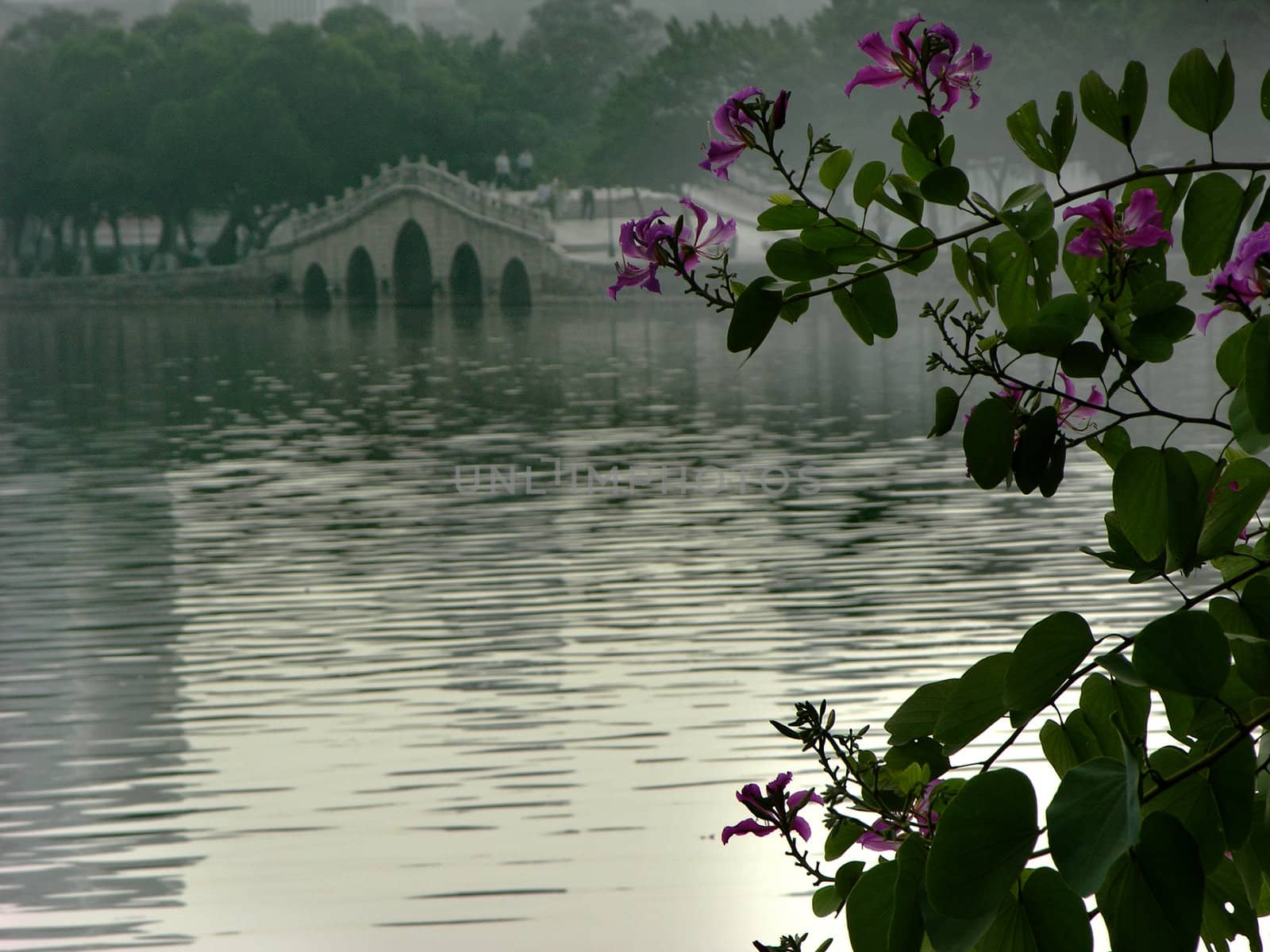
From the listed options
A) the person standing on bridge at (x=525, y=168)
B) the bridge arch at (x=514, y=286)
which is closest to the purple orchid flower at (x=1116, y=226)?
the bridge arch at (x=514, y=286)

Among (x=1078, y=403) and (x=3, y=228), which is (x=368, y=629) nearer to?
(x=1078, y=403)

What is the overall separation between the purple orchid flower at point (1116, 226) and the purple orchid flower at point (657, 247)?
274 millimetres

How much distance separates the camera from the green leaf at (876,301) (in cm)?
143

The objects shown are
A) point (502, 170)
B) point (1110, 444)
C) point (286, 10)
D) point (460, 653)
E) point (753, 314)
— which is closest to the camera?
point (753, 314)

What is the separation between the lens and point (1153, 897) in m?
1.10

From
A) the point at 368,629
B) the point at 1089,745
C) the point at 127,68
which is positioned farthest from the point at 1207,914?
the point at 127,68

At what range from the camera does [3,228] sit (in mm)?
72875

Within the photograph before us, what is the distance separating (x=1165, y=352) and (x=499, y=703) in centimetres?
594

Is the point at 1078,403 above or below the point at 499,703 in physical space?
above

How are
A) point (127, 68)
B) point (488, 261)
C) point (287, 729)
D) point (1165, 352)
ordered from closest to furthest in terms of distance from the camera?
point (1165, 352) < point (287, 729) < point (488, 261) < point (127, 68)

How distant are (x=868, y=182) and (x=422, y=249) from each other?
64.1 metres

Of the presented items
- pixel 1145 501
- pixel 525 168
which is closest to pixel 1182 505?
pixel 1145 501

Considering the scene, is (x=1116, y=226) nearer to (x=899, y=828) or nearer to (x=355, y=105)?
(x=899, y=828)

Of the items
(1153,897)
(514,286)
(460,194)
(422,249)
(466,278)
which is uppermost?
(460,194)
